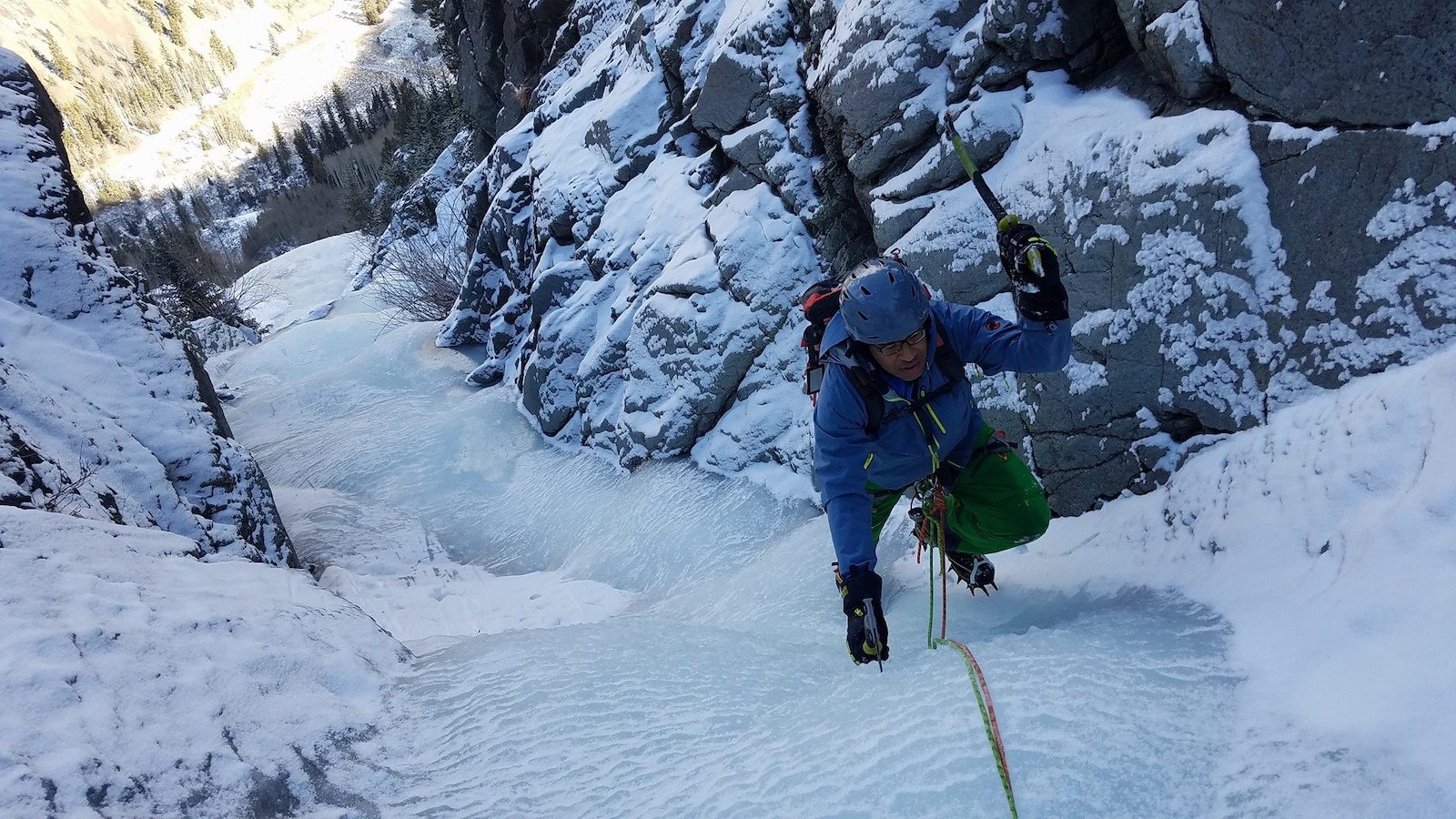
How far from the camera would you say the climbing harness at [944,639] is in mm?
1982

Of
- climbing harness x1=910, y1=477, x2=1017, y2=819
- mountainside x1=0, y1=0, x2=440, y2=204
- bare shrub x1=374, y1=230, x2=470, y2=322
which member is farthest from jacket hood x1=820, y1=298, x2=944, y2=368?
mountainside x1=0, y1=0, x2=440, y2=204

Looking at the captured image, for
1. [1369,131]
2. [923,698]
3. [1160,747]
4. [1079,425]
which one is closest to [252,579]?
[923,698]

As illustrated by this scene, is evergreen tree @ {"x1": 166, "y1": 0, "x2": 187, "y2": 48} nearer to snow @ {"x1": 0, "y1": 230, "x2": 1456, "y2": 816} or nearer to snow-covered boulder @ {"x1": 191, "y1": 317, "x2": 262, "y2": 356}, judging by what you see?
snow-covered boulder @ {"x1": 191, "y1": 317, "x2": 262, "y2": 356}

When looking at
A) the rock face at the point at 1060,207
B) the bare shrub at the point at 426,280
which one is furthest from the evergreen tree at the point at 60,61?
the rock face at the point at 1060,207

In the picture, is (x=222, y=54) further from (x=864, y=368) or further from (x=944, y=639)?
(x=944, y=639)

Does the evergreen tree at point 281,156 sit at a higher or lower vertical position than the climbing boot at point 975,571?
higher

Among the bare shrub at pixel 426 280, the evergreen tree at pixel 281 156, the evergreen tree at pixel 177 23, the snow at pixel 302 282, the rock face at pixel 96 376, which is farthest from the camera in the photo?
the evergreen tree at pixel 177 23

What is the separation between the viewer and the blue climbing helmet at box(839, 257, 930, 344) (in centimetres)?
254

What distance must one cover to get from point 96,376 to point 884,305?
250 inches

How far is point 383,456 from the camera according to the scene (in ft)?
33.3

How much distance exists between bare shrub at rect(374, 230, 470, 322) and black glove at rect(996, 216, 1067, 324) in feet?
52.0

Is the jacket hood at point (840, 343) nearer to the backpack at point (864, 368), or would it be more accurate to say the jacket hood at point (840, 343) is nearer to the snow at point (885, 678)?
the backpack at point (864, 368)

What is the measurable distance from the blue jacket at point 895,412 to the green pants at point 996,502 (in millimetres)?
314

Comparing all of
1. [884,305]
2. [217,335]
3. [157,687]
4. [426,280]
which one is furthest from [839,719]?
[217,335]
